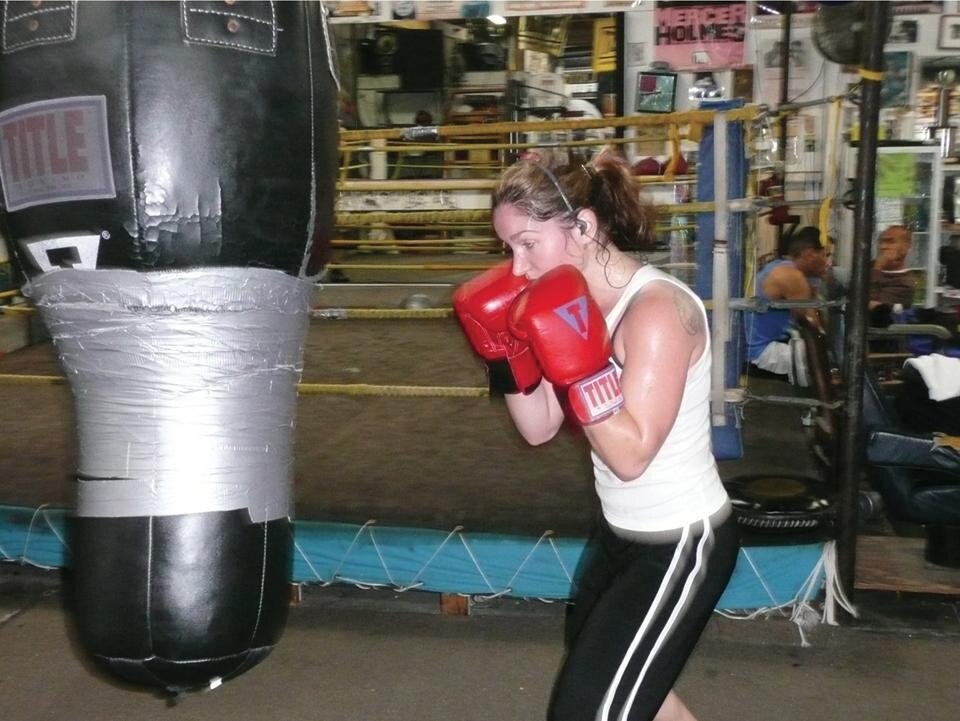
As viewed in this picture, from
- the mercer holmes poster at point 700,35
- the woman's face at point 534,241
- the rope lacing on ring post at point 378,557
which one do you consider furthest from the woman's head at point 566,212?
the mercer holmes poster at point 700,35

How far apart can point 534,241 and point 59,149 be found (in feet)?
2.43

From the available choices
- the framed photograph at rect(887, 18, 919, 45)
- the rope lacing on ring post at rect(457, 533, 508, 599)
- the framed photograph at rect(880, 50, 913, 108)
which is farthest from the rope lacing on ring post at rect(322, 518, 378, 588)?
the framed photograph at rect(887, 18, 919, 45)

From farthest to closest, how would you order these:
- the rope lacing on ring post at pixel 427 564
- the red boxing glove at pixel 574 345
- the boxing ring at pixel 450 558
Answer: the rope lacing on ring post at pixel 427 564 < the boxing ring at pixel 450 558 < the red boxing glove at pixel 574 345

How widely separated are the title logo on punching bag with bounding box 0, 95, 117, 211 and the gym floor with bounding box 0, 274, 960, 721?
1.35 feet

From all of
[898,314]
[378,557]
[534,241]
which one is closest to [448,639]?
[378,557]

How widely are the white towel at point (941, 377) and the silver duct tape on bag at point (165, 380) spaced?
2551mm

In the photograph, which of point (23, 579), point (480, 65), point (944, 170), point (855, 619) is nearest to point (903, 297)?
point (944, 170)

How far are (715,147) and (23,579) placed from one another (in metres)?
2.99

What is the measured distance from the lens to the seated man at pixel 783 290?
497 centimetres

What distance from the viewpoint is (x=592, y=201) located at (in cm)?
169

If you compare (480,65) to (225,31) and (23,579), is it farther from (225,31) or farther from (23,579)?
(225,31)

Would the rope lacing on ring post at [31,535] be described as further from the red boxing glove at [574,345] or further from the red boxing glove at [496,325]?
the red boxing glove at [574,345]

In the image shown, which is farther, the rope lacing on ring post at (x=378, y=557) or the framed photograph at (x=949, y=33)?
the framed photograph at (x=949, y=33)

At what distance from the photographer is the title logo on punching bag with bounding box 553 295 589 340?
1.53 meters
